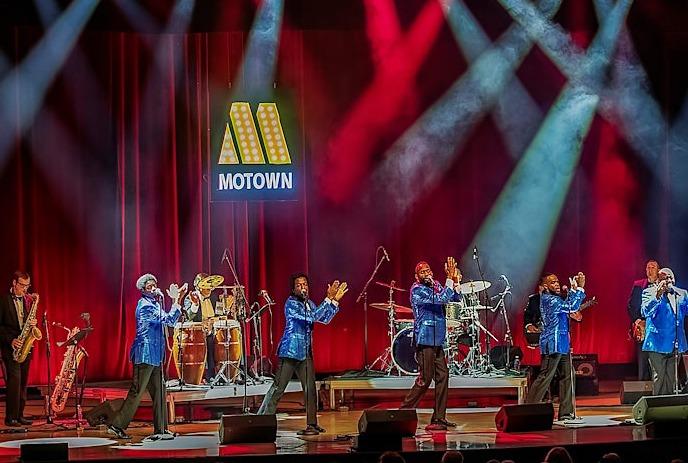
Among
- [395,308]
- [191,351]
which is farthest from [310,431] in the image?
[395,308]

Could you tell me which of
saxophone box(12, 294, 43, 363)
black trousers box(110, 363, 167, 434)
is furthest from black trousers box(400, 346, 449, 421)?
saxophone box(12, 294, 43, 363)

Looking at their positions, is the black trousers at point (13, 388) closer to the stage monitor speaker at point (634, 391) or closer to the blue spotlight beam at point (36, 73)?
the blue spotlight beam at point (36, 73)

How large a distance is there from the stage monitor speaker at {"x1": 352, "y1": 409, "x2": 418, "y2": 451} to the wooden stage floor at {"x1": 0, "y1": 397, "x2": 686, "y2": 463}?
158mm

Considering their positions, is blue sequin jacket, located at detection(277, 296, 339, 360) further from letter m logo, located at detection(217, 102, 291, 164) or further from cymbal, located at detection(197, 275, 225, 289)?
letter m logo, located at detection(217, 102, 291, 164)

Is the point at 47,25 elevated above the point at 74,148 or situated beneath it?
elevated above

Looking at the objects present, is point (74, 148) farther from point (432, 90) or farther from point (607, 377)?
point (607, 377)

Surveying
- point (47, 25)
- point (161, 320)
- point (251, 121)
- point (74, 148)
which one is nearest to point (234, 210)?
point (251, 121)

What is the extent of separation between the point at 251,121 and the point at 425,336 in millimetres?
5707

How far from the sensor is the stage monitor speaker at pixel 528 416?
425 inches

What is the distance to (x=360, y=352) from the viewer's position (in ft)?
55.7

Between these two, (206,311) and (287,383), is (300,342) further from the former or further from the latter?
(206,311)

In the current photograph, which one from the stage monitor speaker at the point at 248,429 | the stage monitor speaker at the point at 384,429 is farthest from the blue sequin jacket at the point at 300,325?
the stage monitor speaker at the point at 384,429

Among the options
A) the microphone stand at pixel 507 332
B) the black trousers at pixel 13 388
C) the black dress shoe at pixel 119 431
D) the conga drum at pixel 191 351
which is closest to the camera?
the black dress shoe at pixel 119 431

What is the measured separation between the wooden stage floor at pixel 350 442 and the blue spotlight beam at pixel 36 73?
474 centimetres
